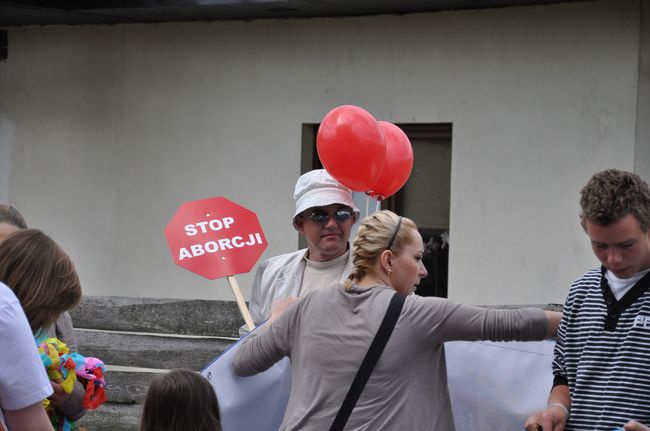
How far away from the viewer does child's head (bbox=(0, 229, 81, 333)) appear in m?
3.03

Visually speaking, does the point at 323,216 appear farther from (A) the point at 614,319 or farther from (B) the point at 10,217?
(A) the point at 614,319

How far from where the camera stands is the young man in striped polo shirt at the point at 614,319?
2715 millimetres

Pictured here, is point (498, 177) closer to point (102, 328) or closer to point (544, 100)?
point (544, 100)

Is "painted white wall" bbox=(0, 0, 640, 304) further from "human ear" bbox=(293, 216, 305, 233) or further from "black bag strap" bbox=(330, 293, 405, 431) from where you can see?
"black bag strap" bbox=(330, 293, 405, 431)

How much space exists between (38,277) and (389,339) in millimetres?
1020

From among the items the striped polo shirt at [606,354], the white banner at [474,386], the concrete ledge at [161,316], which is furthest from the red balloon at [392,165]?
the concrete ledge at [161,316]

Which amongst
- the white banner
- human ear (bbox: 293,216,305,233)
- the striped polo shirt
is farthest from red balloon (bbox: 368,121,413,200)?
the striped polo shirt

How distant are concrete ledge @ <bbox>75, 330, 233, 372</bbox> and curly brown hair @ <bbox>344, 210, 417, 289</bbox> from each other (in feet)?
11.1

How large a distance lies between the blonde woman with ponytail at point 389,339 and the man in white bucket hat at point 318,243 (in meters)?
0.87

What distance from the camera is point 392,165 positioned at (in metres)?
4.45

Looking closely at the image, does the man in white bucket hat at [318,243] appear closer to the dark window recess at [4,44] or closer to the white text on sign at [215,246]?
the white text on sign at [215,246]

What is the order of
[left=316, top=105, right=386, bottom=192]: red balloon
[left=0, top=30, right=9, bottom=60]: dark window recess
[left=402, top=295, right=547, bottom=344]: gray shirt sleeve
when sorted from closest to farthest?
1. [left=402, top=295, right=547, bottom=344]: gray shirt sleeve
2. [left=316, top=105, right=386, bottom=192]: red balloon
3. [left=0, top=30, right=9, bottom=60]: dark window recess

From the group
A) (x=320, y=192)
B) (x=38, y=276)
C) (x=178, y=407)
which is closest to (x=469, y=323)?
(x=178, y=407)

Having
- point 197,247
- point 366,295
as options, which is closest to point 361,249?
point 366,295
